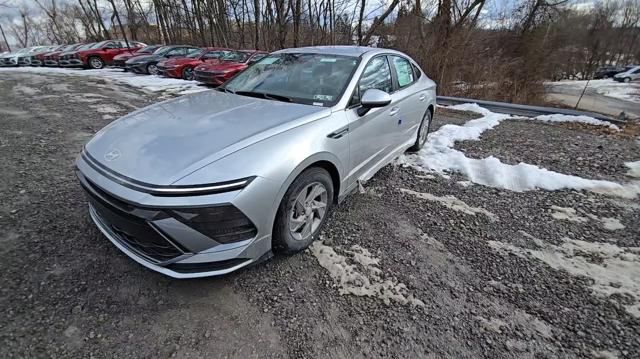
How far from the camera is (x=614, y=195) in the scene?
3521 millimetres

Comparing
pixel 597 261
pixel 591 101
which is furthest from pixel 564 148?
pixel 591 101

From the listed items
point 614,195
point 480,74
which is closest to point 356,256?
point 614,195

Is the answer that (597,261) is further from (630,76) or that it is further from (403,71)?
(630,76)

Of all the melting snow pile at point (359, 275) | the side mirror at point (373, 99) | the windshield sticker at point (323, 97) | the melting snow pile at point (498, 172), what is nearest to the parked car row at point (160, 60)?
the melting snow pile at point (498, 172)

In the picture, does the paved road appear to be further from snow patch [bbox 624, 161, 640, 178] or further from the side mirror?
the side mirror

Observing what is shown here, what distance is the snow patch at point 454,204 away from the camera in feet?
10.3

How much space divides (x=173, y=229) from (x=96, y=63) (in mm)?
20754

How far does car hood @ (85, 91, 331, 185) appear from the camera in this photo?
1.80 metres

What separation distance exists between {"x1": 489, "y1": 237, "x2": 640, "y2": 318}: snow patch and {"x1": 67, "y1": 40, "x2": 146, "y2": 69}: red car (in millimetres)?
21238

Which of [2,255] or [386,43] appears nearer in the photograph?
[2,255]

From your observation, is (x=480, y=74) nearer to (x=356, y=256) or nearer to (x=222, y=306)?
(x=356, y=256)

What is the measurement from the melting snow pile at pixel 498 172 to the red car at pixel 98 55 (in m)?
19.3

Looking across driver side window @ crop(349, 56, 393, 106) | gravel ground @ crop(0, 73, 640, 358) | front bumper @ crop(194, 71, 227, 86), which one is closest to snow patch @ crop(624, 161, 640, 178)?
gravel ground @ crop(0, 73, 640, 358)

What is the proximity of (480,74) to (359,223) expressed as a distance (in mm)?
12497
